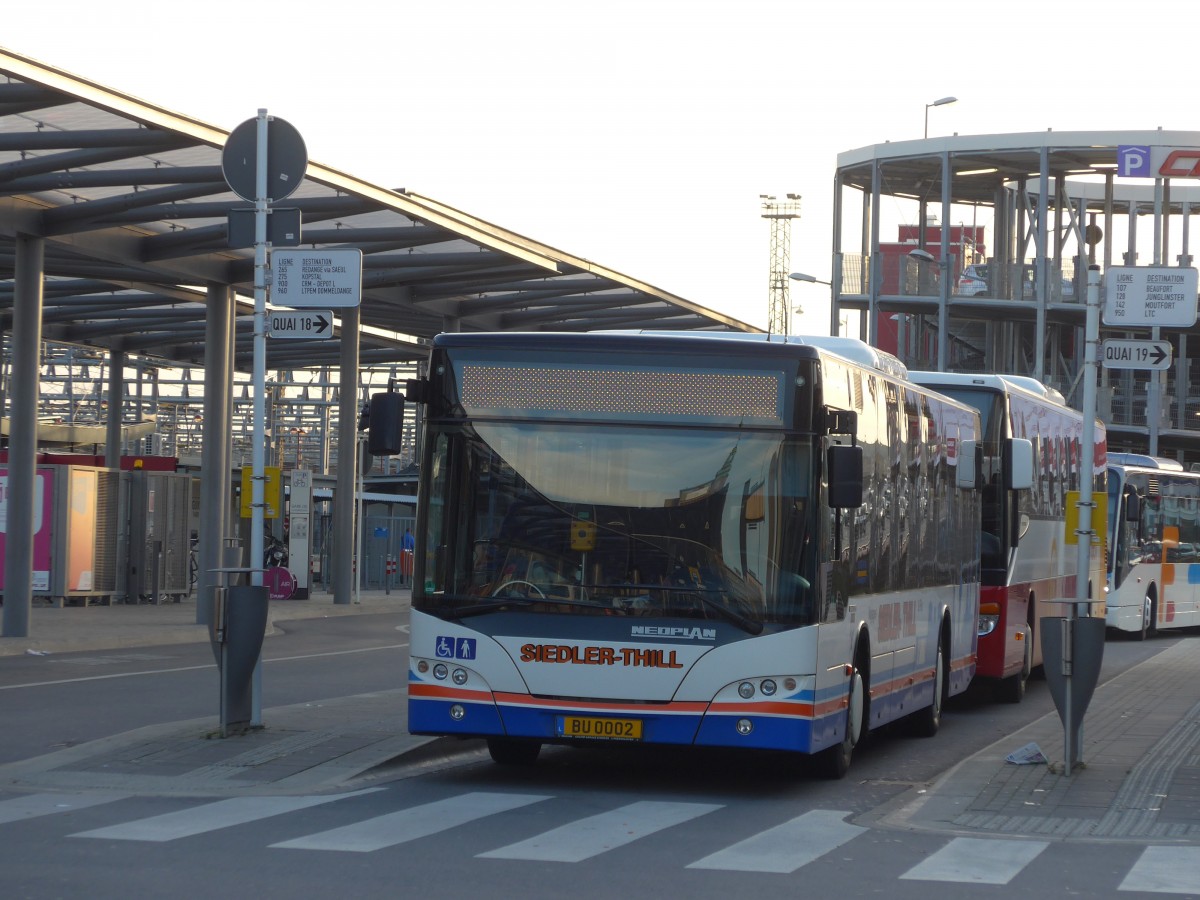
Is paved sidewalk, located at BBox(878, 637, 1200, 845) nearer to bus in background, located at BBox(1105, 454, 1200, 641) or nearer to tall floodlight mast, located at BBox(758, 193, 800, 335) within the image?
bus in background, located at BBox(1105, 454, 1200, 641)

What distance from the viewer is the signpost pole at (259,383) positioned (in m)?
13.0

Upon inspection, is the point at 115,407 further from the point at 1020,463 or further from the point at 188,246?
the point at 1020,463

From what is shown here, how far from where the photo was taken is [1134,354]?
1408cm

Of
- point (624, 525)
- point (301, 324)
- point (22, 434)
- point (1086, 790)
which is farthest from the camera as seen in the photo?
point (22, 434)

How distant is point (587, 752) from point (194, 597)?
27384mm

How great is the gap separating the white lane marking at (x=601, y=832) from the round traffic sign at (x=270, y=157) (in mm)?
5400

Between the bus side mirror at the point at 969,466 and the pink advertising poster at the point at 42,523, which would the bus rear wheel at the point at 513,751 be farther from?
the pink advertising poster at the point at 42,523

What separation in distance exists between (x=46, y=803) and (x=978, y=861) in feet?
16.4

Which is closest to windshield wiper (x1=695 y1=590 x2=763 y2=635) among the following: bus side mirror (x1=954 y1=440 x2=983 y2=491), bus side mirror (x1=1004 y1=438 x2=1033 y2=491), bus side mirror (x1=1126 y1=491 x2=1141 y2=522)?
bus side mirror (x1=954 y1=440 x2=983 y2=491)

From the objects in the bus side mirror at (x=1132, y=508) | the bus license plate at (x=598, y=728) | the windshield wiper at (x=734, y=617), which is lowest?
the bus license plate at (x=598, y=728)

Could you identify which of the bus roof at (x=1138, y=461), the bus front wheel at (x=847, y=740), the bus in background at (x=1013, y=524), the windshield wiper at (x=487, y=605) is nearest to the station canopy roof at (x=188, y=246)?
the bus roof at (x=1138, y=461)

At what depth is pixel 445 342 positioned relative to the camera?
11.4 m

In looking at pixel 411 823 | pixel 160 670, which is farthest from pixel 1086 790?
pixel 160 670

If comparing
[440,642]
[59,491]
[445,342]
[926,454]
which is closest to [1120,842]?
[440,642]
